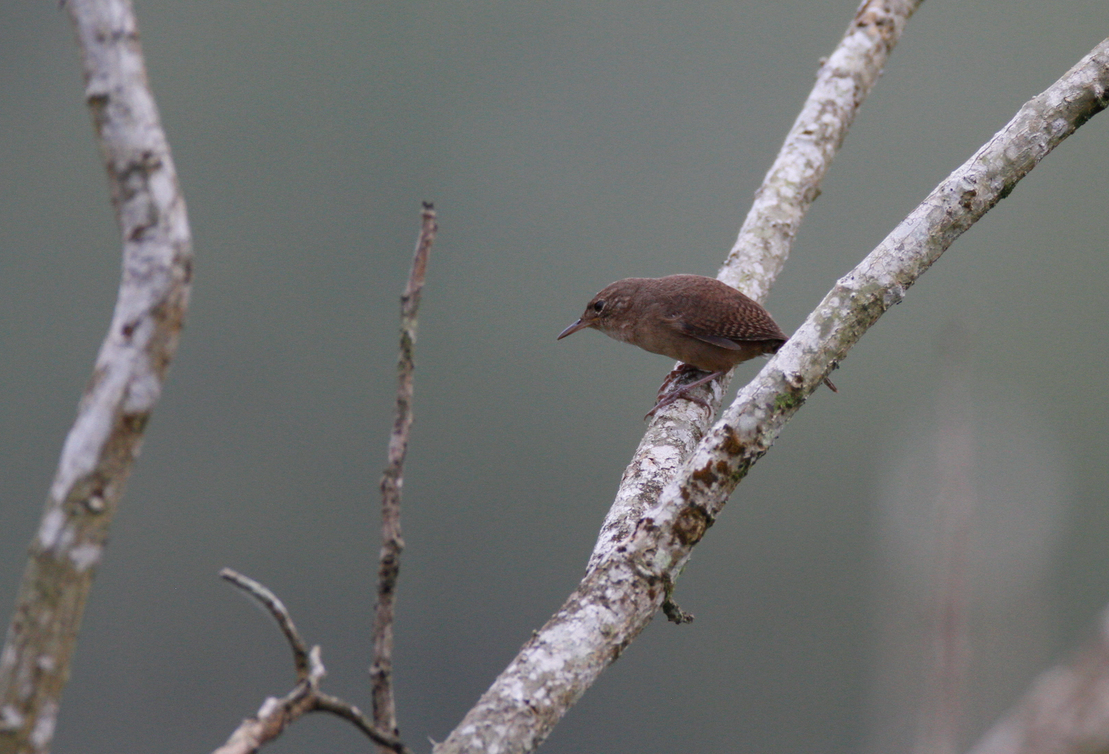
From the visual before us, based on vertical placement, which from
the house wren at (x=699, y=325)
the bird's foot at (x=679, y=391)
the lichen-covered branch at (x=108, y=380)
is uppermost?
the house wren at (x=699, y=325)

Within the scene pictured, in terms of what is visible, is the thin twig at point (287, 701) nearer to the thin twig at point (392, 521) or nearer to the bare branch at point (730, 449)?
the thin twig at point (392, 521)

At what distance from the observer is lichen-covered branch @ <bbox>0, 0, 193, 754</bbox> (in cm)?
119

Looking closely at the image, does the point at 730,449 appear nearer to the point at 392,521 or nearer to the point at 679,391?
the point at 392,521

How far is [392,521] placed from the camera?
1481mm

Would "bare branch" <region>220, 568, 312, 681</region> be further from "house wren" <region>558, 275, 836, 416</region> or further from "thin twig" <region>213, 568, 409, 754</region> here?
"house wren" <region>558, 275, 836, 416</region>

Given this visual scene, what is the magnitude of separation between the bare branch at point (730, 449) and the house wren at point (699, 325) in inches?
53.7

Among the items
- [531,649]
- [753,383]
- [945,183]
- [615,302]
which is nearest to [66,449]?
[531,649]

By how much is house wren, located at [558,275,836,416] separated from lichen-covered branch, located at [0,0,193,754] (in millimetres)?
2631

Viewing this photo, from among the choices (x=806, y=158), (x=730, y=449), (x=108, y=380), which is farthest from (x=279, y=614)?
(x=806, y=158)

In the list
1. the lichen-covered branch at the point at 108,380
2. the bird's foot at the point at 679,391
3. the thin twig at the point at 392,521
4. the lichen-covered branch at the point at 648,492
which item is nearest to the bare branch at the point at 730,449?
the lichen-covered branch at the point at 648,492

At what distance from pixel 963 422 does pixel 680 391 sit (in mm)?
2151

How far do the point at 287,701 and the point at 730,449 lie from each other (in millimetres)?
1290

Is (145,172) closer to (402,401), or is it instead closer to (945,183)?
(402,401)

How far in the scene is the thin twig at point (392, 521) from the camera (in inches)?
57.8
